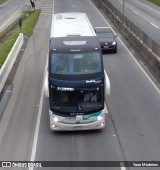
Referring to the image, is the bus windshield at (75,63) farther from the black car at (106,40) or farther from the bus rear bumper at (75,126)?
the black car at (106,40)

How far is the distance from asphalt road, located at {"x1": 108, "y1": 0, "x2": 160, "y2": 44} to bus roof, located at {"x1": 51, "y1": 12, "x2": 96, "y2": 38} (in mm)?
17393

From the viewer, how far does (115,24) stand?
2090 inches

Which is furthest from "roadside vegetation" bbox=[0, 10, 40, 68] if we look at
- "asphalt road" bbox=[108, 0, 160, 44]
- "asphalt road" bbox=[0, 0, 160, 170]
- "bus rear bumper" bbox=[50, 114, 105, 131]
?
"bus rear bumper" bbox=[50, 114, 105, 131]

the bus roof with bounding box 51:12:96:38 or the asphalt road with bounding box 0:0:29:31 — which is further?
the asphalt road with bounding box 0:0:29:31

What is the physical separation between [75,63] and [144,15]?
145ft

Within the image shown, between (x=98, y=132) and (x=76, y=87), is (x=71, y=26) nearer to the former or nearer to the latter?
(x=76, y=87)

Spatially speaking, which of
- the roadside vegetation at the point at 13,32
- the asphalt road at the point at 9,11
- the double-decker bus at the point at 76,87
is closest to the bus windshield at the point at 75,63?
the double-decker bus at the point at 76,87

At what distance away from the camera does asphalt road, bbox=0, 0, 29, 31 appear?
6270 cm

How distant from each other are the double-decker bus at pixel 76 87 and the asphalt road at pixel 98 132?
74 cm

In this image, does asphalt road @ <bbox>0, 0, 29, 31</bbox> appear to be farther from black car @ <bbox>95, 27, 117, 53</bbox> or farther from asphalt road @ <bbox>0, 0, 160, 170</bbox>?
asphalt road @ <bbox>0, 0, 160, 170</bbox>

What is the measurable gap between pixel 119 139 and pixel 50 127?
2960 mm

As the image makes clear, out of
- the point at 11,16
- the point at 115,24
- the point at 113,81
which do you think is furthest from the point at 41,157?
the point at 11,16

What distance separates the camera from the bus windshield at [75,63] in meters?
20.6

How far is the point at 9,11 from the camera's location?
73.8m
